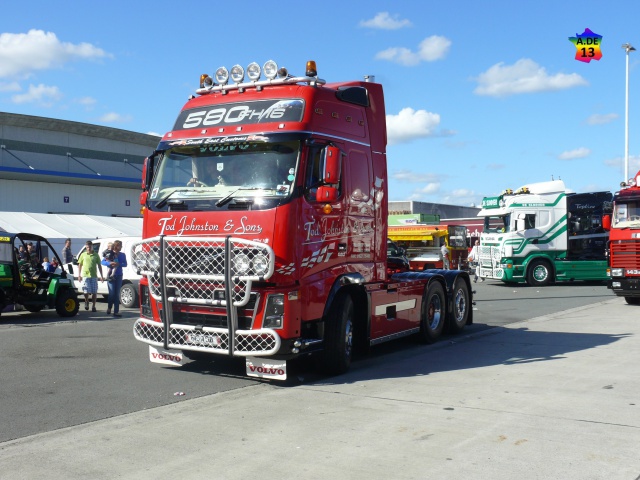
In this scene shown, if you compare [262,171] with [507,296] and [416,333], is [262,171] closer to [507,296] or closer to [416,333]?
[416,333]

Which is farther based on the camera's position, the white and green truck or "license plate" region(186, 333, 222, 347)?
the white and green truck

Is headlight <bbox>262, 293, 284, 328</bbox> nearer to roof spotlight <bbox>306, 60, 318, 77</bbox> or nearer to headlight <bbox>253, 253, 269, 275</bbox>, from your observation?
headlight <bbox>253, 253, 269, 275</bbox>

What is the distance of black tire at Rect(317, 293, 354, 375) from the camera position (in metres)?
9.22

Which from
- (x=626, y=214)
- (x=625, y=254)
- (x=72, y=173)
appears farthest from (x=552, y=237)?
(x=72, y=173)

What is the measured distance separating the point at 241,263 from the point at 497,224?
22.5m

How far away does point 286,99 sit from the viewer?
361 inches

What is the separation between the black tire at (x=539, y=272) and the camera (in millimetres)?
28328

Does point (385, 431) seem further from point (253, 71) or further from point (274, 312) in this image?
point (253, 71)

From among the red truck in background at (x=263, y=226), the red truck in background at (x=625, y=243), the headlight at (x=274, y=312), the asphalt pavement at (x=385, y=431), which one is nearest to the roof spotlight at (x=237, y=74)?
the red truck in background at (x=263, y=226)

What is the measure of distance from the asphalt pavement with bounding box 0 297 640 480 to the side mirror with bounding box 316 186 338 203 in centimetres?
231

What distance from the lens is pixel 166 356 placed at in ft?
31.0

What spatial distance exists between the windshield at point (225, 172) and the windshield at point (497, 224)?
21.3 metres

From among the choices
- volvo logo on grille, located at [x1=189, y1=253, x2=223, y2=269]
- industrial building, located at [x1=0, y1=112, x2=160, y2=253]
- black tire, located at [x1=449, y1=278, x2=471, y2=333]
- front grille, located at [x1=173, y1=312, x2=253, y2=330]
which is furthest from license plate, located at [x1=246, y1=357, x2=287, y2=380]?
industrial building, located at [x1=0, y1=112, x2=160, y2=253]

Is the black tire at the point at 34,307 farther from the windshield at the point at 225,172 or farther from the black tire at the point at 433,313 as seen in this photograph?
the black tire at the point at 433,313
